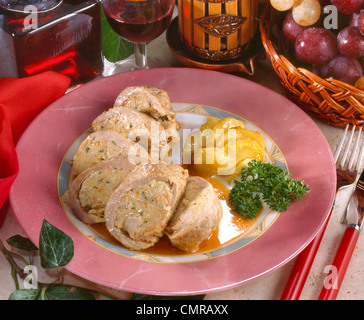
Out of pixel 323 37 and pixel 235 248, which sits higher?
pixel 323 37

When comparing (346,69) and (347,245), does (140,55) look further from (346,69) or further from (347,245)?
(347,245)

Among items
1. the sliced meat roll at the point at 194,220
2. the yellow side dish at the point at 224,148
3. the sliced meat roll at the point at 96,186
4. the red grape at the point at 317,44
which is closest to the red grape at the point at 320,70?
the red grape at the point at 317,44

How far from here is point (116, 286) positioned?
1503 millimetres

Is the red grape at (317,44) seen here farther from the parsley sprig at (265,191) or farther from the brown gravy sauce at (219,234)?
the brown gravy sauce at (219,234)

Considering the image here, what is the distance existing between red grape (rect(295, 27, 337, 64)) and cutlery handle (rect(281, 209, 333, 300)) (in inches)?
29.2

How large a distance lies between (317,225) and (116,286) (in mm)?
691

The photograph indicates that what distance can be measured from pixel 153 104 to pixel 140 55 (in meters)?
0.48

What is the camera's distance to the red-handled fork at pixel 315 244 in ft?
5.27

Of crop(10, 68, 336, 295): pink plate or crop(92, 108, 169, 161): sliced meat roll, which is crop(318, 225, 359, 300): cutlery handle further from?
crop(92, 108, 169, 161): sliced meat roll

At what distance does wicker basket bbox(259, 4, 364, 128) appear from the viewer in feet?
6.53

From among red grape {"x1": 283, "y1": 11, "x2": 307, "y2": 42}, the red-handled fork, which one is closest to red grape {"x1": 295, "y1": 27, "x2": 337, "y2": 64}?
red grape {"x1": 283, "y1": 11, "x2": 307, "y2": 42}

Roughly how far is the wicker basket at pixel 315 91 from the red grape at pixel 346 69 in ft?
0.24

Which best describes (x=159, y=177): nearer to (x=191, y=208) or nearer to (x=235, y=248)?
(x=191, y=208)

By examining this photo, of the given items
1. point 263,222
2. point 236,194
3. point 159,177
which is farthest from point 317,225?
point 159,177
